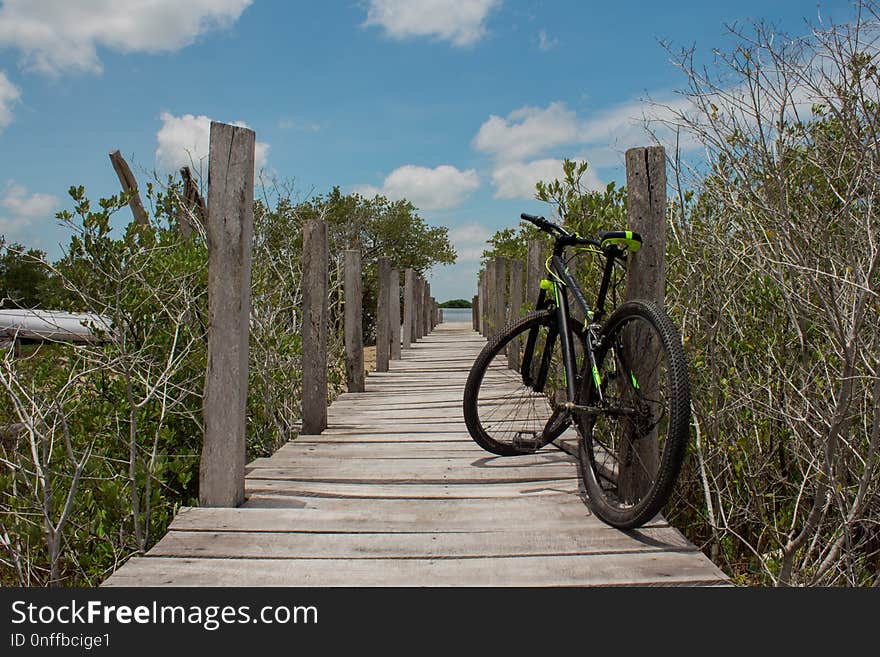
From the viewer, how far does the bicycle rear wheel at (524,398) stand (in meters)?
3.63

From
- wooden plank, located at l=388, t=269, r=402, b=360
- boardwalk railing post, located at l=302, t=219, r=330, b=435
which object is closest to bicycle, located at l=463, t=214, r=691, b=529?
boardwalk railing post, located at l=302, t=219, r=330, b=435

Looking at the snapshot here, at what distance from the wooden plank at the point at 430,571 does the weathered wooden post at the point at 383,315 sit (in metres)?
5.71

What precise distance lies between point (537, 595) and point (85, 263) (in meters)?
4.04

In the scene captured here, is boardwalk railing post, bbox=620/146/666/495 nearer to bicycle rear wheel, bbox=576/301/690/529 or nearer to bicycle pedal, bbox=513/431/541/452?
bicycle rear wheel, bbox=576/301/690/529

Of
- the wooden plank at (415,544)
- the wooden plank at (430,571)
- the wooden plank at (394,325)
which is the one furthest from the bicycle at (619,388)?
the wooden plank at (394,325)

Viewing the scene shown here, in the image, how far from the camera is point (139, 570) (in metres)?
2.38

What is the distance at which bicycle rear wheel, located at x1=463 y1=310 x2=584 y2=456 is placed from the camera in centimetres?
363

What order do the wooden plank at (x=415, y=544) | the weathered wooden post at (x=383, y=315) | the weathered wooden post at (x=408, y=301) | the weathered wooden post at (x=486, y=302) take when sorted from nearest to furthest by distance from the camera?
the wooden plank at (x=415, y=544) → the weathered wooden post at (x=383, y=315) → the weathered wooden post at (x=408, y=301) → the weathered wooden post at (x=486, y=302)

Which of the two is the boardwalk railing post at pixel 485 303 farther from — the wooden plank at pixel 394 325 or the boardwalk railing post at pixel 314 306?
the boardwalk railing post at pixel 314 306

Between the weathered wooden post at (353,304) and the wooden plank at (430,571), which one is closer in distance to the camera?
the wooden plank at (430,571)

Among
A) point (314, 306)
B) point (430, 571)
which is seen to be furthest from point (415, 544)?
point (314, 306)

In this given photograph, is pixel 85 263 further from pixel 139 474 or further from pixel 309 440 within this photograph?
pixel 309 440

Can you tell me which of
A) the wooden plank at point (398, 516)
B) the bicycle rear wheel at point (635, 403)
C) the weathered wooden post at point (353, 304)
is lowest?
the wooden plank at point (398, 516)

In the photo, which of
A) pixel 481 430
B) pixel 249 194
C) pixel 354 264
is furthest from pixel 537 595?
pixel 354 264
